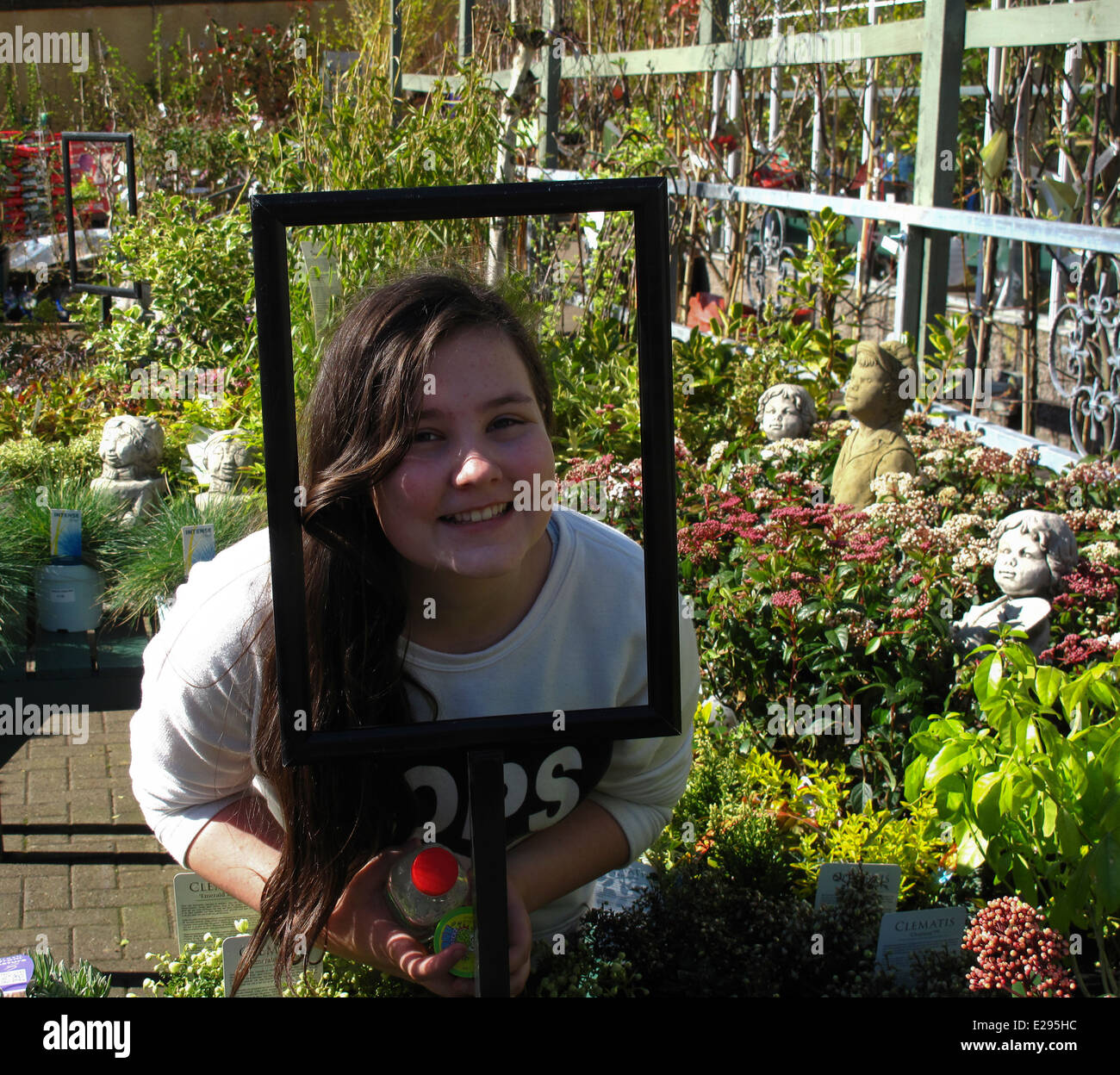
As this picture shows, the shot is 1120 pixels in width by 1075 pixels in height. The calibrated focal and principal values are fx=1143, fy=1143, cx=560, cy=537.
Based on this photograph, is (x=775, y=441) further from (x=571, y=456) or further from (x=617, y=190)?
(x=617, y=190)

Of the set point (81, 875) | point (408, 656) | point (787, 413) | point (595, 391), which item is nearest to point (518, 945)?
point (408, 656)

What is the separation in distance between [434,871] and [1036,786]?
1.11 metres

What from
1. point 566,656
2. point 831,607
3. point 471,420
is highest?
point 471,420

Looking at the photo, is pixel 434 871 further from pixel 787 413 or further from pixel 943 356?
pixel 943 356

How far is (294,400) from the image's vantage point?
106 cm

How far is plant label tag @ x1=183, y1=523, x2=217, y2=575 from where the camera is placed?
10.9 ft

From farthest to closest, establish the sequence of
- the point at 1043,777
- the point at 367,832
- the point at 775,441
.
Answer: the point at 775,441, the point at 1043,777, the point at 367,832

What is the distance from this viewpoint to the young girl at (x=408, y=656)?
3.99ft

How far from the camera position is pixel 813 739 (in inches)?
109

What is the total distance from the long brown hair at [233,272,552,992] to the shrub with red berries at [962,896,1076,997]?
0.97 meters

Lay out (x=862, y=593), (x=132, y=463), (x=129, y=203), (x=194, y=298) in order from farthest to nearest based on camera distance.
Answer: (x=129, y=203)
(x=194, y=298)
(x=132, y=463)
(x=862, y=593)

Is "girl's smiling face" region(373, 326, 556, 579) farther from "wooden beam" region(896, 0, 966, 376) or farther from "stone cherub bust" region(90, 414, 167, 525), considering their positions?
"wooden beam" region(896, 0, 966, 376)

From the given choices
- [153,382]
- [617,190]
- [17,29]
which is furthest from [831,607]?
[17,29]

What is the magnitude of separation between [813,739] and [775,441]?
1.83m
